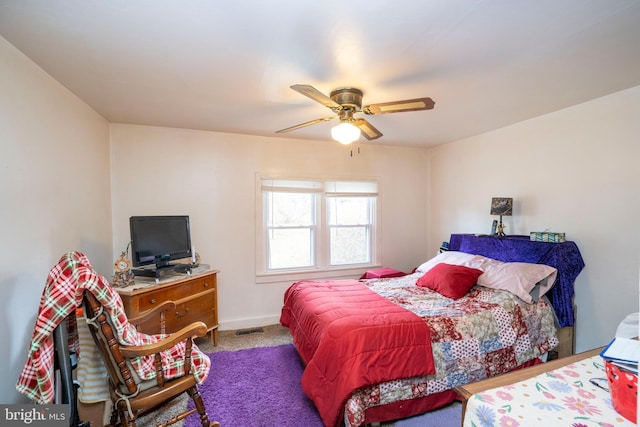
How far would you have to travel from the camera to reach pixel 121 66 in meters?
1.92

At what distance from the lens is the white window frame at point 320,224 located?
374 cm

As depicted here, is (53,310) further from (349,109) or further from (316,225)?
(316,225)

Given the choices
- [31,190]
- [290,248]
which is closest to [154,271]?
[31,190]

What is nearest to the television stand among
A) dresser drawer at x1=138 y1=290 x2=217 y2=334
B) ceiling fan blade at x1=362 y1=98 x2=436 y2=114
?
dresser drawer at x1=138 y1=290 x2=217 y2=334

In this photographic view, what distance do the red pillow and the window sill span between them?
127cm

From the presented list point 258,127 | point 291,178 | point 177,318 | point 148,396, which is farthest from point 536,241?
point 177,318

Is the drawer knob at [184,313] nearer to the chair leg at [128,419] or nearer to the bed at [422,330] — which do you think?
the bed at [422,330]

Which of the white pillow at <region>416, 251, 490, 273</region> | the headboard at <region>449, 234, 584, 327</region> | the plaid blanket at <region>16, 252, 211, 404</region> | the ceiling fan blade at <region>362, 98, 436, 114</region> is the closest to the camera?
the plaid blanket at <region>16, 252, 211, 404</region>

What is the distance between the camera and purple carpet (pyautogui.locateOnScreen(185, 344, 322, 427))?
2025 mm

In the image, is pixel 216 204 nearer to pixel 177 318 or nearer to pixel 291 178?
pixel 291 178

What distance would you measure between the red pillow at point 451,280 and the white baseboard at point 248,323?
1.96 meters

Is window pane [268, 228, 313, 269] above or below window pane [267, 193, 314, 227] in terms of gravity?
below

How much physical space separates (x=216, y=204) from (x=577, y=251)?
380 centimetres

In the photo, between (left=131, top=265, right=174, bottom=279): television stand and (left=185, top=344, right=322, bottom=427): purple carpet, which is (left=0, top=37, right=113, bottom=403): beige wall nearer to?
(left=131, top=265, right=174, bottom=279): television stand
